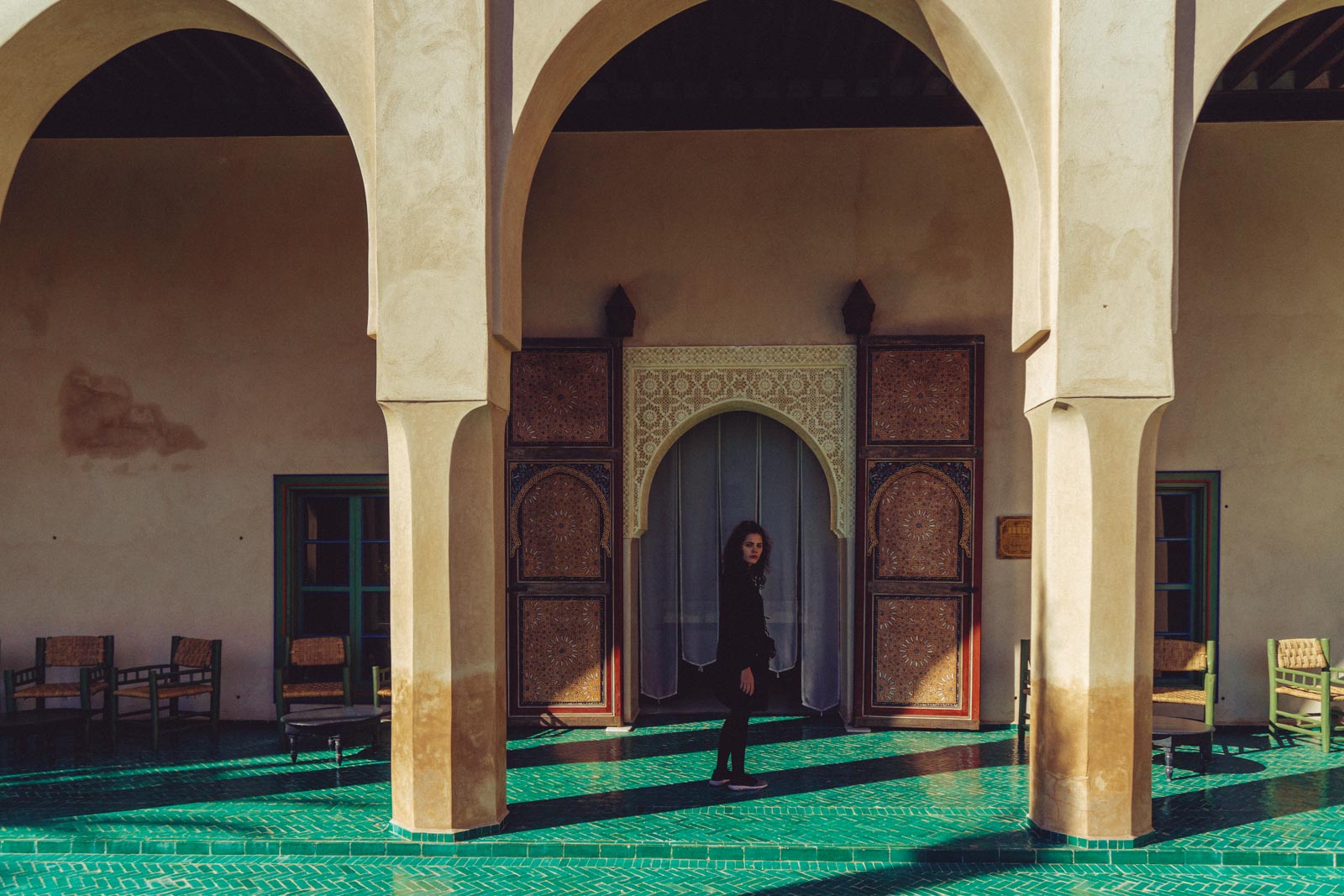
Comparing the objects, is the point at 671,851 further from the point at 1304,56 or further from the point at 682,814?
the point at 1304,56

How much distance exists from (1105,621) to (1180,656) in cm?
281

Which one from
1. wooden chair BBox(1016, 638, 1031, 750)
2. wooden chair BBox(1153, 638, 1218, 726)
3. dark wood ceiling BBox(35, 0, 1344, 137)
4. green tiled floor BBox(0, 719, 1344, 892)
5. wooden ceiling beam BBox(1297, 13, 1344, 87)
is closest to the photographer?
green tiled floor BBox(0, 719, 1344, 892)

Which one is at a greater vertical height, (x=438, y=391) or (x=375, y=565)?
(x=438, y=391)

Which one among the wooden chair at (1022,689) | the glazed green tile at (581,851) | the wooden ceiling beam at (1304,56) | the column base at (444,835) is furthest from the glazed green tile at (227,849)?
the wooden ceiling beam at (1304,56)

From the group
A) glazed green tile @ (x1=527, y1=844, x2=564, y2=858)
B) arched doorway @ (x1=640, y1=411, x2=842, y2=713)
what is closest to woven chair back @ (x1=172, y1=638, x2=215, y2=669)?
arched doorway @ (x1=640, y1=411, x2=842, y2=713)

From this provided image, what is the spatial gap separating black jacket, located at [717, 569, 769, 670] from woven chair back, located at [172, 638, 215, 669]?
12.3 ft

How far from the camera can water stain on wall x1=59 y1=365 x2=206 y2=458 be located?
750 centimetres

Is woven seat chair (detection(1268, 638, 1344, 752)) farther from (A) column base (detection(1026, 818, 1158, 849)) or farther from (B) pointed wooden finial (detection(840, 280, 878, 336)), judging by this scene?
(B) pointed wooden finial (detection(840, 280, 878, 336))

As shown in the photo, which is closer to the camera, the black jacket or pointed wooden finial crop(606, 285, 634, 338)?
the black jacket

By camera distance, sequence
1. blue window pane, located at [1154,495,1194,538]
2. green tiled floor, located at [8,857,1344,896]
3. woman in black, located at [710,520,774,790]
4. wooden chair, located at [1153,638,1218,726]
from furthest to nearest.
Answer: blue window pane, located at [1154,495,1194,538] < wooden chair, located at [1153,638,1218,726] < woman in black, located at [710,520,774,790] < green tiled floor, located at [8,857,1344,896]

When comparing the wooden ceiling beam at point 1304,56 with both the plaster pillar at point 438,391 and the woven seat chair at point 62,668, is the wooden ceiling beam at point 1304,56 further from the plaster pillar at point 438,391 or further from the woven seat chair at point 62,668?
the woven seat chair at point 62,668

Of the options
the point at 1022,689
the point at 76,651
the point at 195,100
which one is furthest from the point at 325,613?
the point at 1022,689

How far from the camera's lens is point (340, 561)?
7.62 metres

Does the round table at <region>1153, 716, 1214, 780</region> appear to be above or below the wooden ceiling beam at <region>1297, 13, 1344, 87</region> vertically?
below
